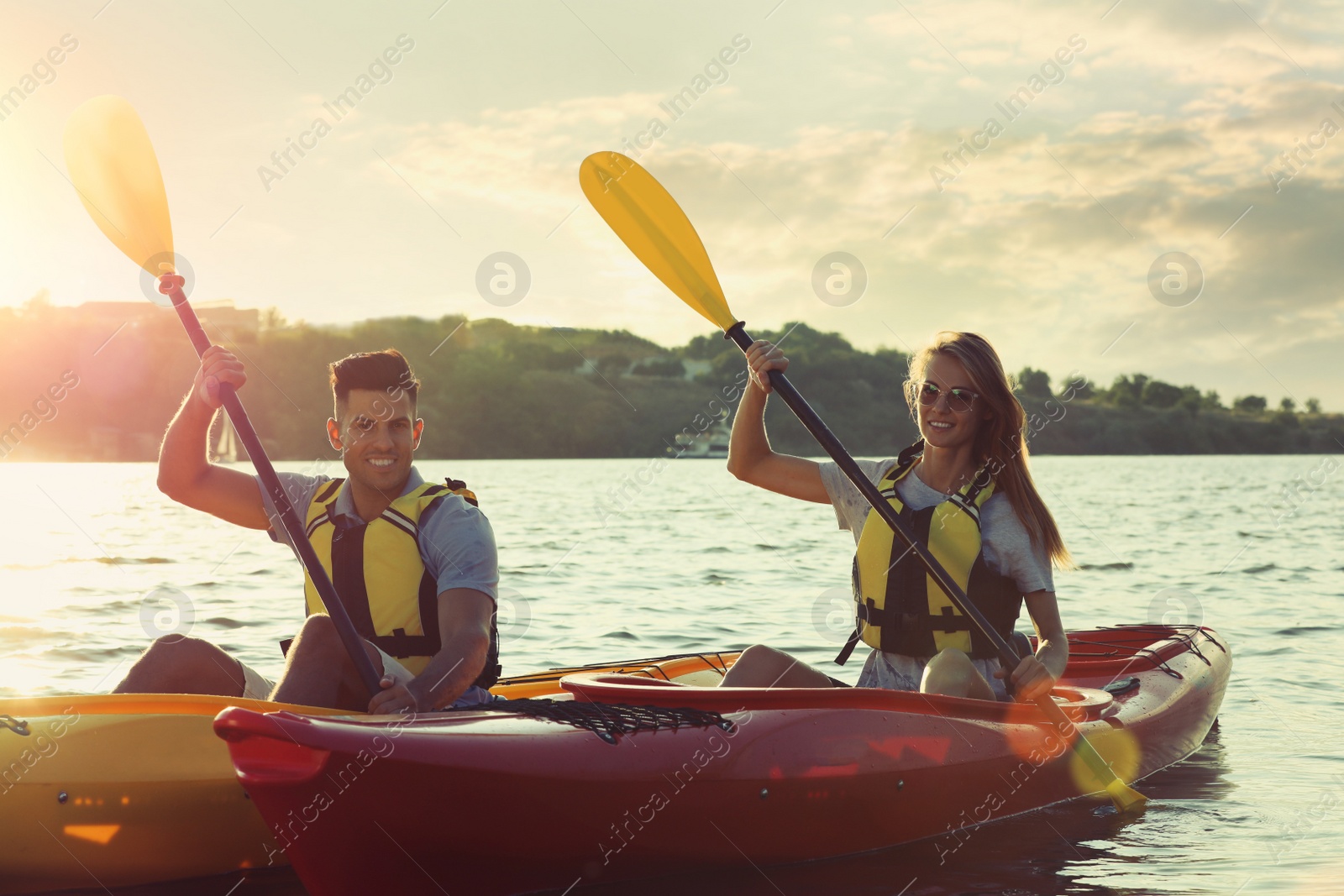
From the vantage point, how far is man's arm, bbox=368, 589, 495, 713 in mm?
2793

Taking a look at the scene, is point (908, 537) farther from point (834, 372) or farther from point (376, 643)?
point (834, 372)

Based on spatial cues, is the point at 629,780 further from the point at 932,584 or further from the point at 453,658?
the point at 932,584

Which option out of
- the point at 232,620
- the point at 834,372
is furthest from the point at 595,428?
the point at 232,620

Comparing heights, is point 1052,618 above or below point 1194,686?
above

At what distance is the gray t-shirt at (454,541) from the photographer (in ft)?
9.67

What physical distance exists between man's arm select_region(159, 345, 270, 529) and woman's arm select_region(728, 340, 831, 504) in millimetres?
1360

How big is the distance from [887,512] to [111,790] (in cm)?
215

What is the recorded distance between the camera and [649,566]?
11602 millimetres

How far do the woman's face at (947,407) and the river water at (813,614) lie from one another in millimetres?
1213

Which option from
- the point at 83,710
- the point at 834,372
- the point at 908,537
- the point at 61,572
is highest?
the point at 834,372

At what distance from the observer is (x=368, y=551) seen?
306cm

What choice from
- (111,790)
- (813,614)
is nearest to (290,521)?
(111,790)

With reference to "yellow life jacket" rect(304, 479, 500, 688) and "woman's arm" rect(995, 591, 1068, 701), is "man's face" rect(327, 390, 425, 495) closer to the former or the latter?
"yellow life jacket" rect(304, 479, 500, 688)

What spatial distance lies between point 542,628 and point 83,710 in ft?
15.9
